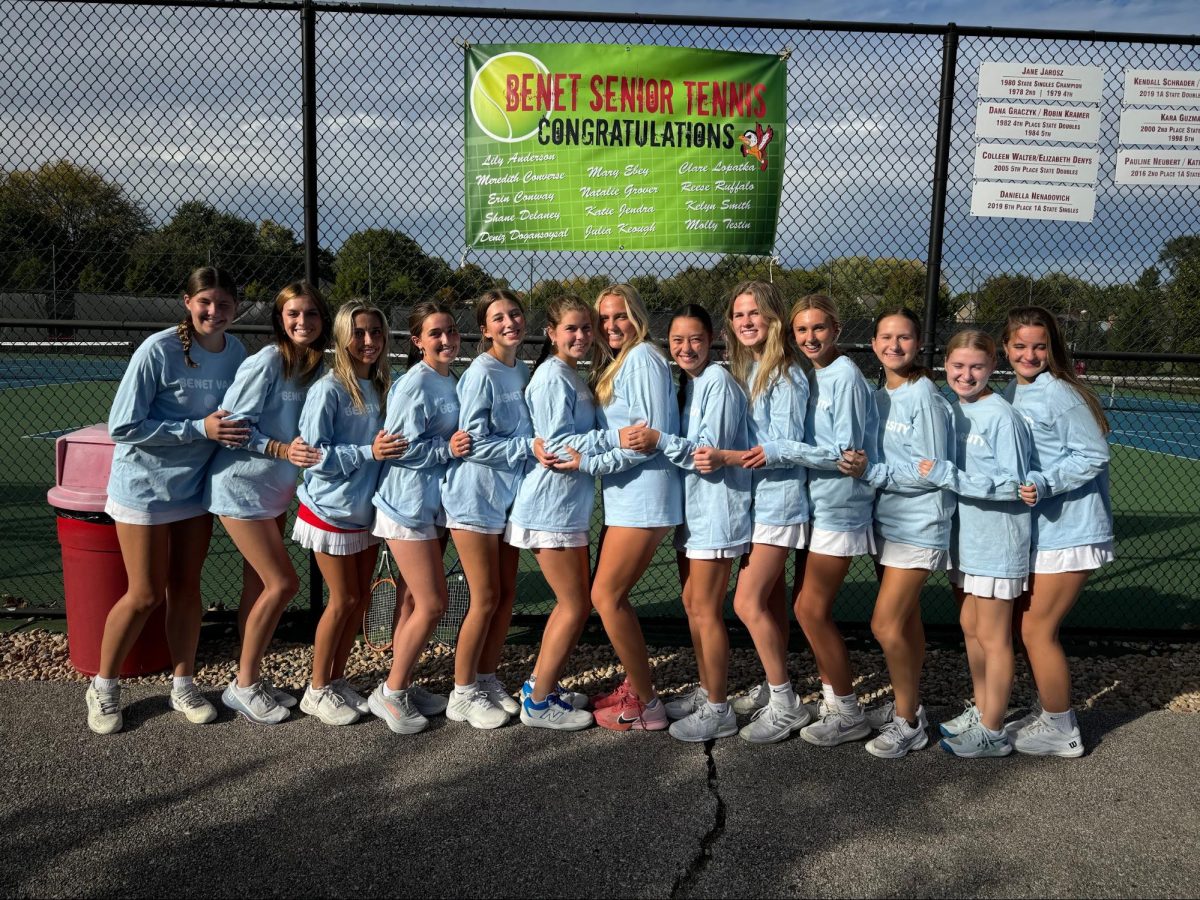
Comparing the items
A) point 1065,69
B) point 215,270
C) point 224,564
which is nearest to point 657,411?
point 215,270

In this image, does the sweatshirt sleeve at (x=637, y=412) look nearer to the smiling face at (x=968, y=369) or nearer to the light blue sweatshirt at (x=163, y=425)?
the smiling face at (x=968, y=369)

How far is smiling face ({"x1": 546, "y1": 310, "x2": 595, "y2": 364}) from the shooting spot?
12.4 ft

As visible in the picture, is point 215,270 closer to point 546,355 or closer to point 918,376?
point 546,355

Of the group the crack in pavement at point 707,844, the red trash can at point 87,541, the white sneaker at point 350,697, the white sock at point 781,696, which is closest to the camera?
the crack in pavement at point 707,844

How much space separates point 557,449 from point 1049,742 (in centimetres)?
247

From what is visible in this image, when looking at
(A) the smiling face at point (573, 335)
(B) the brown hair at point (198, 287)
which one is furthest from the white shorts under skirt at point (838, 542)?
(B) the brown hair at point (198, 287)

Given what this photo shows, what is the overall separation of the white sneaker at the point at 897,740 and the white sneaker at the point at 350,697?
7.43ft

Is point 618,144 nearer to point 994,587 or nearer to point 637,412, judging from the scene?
point 637,412

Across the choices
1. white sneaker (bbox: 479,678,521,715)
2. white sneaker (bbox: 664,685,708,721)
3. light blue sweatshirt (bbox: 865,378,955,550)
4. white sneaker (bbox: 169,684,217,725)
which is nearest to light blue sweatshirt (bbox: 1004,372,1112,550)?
light blue sweatshirt (bbox: 865,378,955,550)

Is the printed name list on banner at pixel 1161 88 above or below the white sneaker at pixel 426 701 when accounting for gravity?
above

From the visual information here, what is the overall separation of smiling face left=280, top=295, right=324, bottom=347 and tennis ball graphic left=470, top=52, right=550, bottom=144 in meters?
1.51

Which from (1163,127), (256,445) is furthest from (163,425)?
(1163,127)

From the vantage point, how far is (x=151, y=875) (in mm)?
2820

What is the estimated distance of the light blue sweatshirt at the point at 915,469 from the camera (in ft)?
12.1
